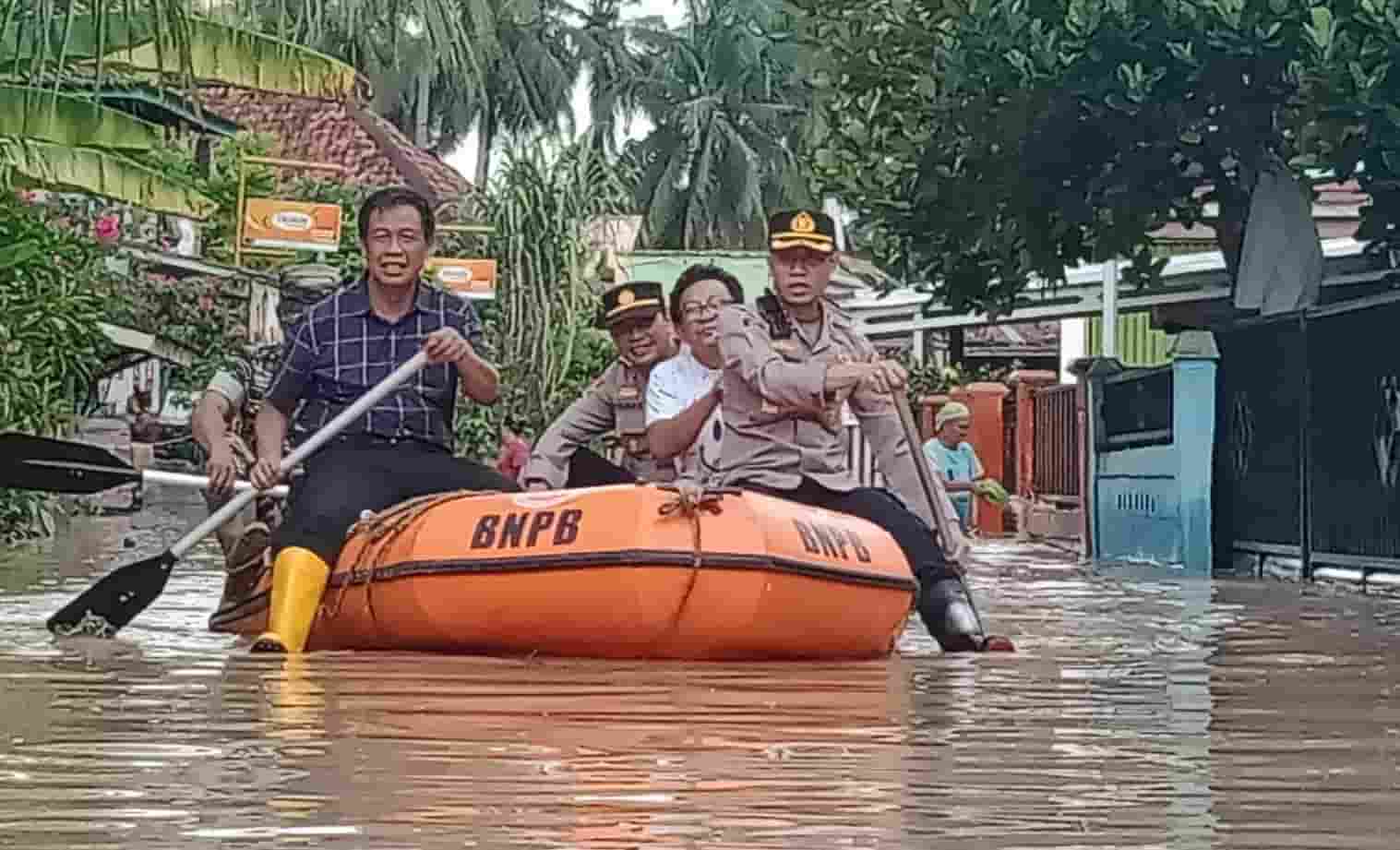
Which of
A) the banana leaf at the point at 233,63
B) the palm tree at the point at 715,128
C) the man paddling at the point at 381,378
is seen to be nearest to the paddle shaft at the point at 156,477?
the man paddling at the point at 381,378

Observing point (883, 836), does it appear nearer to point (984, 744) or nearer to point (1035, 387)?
point (984, 744)

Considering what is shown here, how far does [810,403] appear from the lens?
9227 mm

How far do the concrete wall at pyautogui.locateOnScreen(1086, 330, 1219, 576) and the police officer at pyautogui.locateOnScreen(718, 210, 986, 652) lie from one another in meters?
8.69

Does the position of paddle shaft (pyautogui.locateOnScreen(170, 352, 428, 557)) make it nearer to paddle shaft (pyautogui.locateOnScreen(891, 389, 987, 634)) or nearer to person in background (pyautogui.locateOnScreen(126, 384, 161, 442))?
paddle shaft (pyautogui.locateOnScreen(891, 389, 987, 634))

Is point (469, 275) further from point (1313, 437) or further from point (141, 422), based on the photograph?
point (1313, 437)

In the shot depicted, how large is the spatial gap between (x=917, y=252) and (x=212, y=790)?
15334mm

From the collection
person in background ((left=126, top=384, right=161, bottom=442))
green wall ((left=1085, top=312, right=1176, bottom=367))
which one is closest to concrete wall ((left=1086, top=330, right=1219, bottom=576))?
green wall ((left=1085, top=312, right=1176, bottom=367))

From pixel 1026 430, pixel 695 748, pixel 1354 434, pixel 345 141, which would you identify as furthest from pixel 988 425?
pixel 695 748

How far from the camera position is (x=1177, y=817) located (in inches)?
203

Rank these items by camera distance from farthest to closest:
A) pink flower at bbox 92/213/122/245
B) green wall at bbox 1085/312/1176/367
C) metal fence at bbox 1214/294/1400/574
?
green wall at bbox 1085/312/1176/367 < pink flower at bbox 92/213/122/245 < metal fence at bbox 1214/294/1400/574

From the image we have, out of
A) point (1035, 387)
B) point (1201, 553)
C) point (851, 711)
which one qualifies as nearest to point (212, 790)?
point (851, 711)

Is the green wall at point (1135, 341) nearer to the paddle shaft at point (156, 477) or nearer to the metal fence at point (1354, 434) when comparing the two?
the metal fence at point (1354, 434)

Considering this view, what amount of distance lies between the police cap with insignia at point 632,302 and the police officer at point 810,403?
4.61ft

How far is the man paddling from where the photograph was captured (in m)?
9.34
